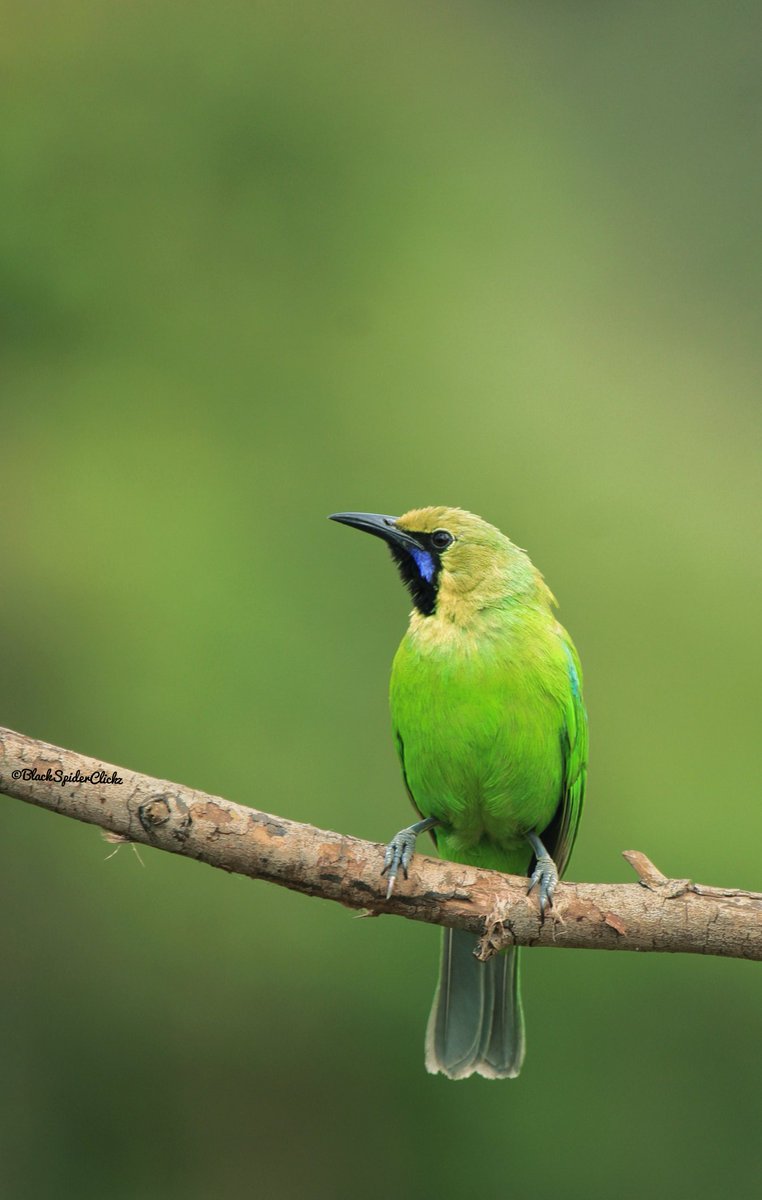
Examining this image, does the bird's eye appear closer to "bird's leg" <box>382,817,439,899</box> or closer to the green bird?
the green bird

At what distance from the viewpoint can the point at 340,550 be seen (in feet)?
22.0

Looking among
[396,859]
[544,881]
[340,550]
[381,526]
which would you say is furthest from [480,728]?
[340,550]

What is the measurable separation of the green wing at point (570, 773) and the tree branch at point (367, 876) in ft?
2.25

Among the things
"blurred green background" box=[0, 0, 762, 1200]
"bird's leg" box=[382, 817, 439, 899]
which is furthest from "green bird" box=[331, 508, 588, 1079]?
"blurred green background" box=[0, 0, 762, 1200]

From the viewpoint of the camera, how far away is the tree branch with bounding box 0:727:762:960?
321 cm

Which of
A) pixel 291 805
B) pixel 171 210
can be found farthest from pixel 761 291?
pixel 291 805

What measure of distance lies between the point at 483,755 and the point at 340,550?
2870 millimetres

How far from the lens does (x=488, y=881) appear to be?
3.55 metres

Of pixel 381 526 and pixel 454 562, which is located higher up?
pixel 381 526

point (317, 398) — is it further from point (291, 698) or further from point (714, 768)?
point (714, 768)

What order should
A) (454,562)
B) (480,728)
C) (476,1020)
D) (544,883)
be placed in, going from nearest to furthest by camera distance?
1. (544,883)
2. (480,728)
3. (454,562)
4. (476,1020)

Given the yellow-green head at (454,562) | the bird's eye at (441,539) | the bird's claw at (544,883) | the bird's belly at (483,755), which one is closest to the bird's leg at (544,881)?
the bird's claw at (544,883)

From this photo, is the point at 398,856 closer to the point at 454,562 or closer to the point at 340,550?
the point at 454,562

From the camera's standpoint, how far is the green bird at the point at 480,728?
13.1ft
